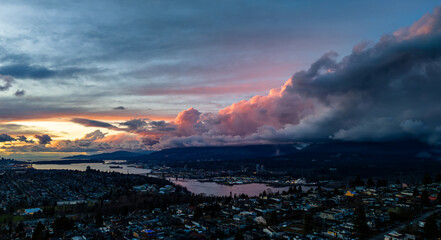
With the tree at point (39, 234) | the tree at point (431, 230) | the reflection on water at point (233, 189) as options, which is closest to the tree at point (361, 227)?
the tree at point (431, 230)

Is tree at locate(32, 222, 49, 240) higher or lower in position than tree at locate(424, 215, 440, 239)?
lower

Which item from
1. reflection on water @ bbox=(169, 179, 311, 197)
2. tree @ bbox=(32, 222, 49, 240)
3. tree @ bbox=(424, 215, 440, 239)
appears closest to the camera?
tree @ bbox=(424, 215, 440, 239)

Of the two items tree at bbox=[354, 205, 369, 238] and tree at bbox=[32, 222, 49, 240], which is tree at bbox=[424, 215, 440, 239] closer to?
tree at bbox=[354, 205, 369, 238]

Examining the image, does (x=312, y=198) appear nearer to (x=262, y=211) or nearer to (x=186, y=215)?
(x=262, y=211)

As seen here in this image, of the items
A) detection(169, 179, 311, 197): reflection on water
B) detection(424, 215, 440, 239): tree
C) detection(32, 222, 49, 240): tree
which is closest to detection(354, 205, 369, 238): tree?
detection(424, 215, 440, 239): tree

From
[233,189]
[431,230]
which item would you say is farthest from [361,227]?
[233,189]

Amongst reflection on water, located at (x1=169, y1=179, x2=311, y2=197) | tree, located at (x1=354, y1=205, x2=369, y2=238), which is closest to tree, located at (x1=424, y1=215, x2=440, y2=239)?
tree, located at (x1=354, y1=205, x2=369, y2=238)

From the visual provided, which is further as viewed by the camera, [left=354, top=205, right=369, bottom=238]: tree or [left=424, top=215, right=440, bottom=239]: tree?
[left=354, top=205, right=369, bottom=238]: tree

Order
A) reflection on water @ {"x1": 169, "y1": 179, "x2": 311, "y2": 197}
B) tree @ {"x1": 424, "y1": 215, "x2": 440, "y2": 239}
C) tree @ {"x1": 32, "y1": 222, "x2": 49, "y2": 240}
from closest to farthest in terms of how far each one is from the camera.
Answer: tree @ {"x1": 424, "y1": 215, "x2": 440, "y2": 239} < tree @ {"x1": 32, "y1": 222, "x2": 49, "y2": 240} < reflection on water @ {"x1": 169, "y1": 179, "x2": 311, "y2": 197}

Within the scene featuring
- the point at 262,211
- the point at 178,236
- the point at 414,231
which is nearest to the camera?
the point at 414,231

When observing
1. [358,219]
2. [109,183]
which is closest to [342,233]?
[358,219]

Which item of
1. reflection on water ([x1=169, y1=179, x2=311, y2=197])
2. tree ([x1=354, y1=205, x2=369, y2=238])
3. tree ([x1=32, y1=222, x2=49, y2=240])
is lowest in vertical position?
reflection on water ([x1=169, y1=179, x2=311, y2=197])
